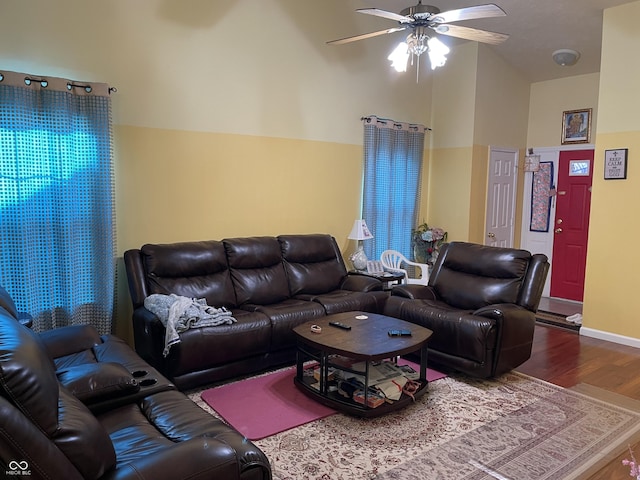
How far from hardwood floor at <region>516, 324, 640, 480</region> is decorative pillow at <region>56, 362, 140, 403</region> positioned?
302cm

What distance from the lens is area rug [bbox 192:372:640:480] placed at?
2357mm

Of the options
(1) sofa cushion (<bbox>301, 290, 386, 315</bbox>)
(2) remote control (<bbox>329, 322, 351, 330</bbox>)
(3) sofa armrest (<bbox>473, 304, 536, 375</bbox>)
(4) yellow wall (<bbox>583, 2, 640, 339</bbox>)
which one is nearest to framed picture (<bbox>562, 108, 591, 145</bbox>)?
(4) yellow wall (<bbox>583, 2, 640, 339</bbox>)

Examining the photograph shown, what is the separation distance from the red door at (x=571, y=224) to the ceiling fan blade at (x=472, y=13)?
3682 millimetres

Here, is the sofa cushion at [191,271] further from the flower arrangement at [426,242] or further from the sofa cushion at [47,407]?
the flower arrangement at [426,242]

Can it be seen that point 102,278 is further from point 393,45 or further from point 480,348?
point 393,45

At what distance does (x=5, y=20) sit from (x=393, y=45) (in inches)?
154

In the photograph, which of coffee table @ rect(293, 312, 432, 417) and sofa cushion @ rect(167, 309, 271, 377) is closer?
coffee table @ rect(293, 312, 432, 417)

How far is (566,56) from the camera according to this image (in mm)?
5188

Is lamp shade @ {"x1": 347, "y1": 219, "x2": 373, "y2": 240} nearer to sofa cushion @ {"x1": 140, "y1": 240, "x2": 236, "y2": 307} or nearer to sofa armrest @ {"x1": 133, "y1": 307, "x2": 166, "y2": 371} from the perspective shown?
sofa cushion @ {"x1": 140, "y1": 240, "x2": 236, "y2": 307}

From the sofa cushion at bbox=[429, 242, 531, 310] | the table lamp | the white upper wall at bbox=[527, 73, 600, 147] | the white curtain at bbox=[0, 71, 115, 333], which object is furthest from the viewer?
the white upper wall at bbox=[527, 73, 600, 147]

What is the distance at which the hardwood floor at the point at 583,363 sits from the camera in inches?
138

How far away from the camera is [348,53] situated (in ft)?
16.5

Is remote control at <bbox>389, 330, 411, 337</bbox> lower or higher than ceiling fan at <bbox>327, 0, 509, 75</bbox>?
lower

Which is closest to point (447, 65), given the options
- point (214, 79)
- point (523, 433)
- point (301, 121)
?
point (301, 121)
